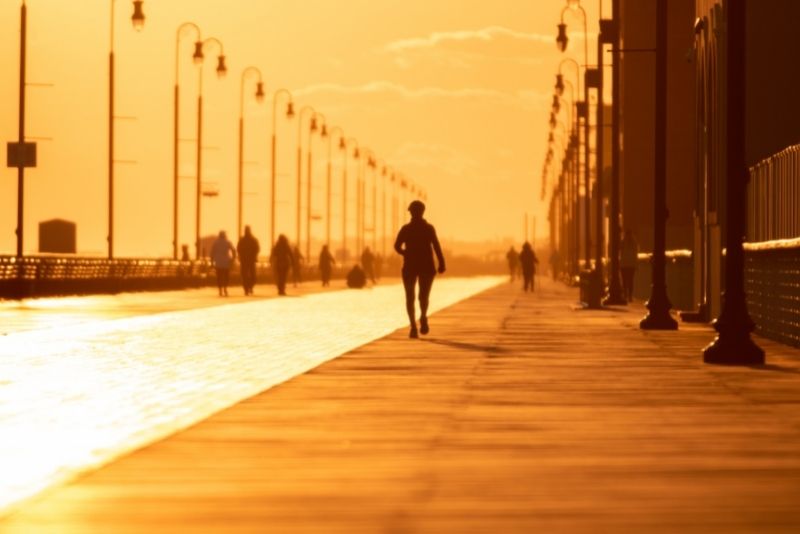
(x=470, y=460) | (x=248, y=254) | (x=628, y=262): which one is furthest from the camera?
(x=248, y=254)

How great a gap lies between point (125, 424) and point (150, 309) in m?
31.1

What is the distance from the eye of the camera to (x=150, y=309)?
45.3 m

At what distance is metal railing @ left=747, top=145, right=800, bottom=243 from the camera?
86.6 ft

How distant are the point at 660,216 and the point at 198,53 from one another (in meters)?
44.9

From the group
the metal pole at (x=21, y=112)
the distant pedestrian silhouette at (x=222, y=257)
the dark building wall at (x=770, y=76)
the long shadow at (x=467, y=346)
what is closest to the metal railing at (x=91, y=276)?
the metal pole at (x=21, y=112)

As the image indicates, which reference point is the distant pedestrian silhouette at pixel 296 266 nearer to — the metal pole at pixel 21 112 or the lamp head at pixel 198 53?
the lamp head at pixel 198 53

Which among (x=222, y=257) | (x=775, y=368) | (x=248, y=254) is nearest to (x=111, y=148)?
(x=222, y=257)

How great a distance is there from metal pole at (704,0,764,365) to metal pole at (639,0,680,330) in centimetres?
1047

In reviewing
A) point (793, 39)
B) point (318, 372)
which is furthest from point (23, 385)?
point (793, 39)

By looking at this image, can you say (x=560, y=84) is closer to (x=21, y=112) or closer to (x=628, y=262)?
(x=628, y=262)

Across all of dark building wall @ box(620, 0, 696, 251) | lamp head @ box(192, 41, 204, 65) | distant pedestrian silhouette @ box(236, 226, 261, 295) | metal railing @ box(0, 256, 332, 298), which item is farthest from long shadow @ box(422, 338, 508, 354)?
dark building wall @ box(620, 0, 696, 251)

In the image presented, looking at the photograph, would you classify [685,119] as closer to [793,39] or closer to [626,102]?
[626,102]

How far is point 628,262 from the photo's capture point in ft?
192

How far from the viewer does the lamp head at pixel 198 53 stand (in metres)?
78.8
